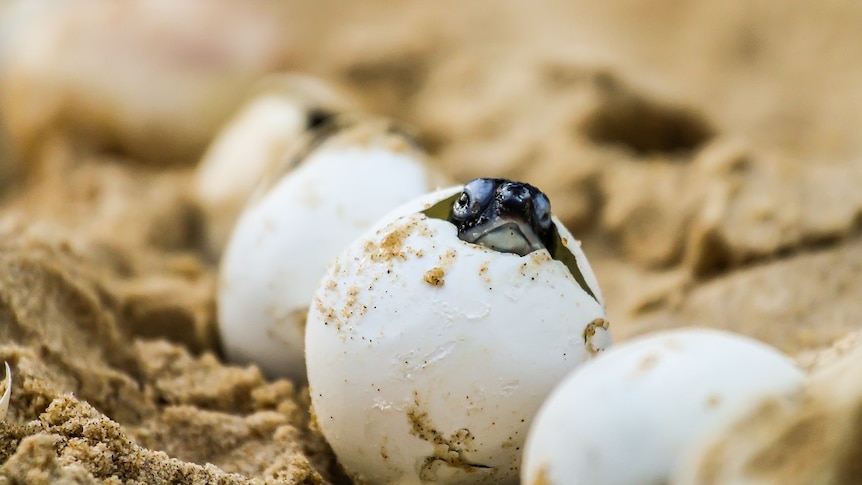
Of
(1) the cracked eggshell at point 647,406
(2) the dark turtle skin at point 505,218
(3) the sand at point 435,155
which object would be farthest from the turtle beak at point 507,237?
(3) the sand at point 435,155

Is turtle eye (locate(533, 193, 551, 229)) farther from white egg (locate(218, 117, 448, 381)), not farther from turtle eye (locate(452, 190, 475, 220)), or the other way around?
white egg (locate(218, 117, 448, 381))

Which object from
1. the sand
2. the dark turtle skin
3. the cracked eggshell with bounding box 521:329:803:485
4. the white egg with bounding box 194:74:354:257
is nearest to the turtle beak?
the dark turtle skin

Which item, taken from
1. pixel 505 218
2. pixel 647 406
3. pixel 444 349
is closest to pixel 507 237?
pixel 505 218

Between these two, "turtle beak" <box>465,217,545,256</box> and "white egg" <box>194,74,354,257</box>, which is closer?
"turtle beak" <box>465,217,545,256</box>

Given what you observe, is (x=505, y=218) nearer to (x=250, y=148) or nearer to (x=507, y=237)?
(x=507, y=237)

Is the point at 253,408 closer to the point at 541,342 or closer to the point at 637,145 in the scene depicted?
the point at 541,342

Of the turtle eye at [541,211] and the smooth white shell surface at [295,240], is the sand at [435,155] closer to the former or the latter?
the smooth white shell surface at [295,240]
